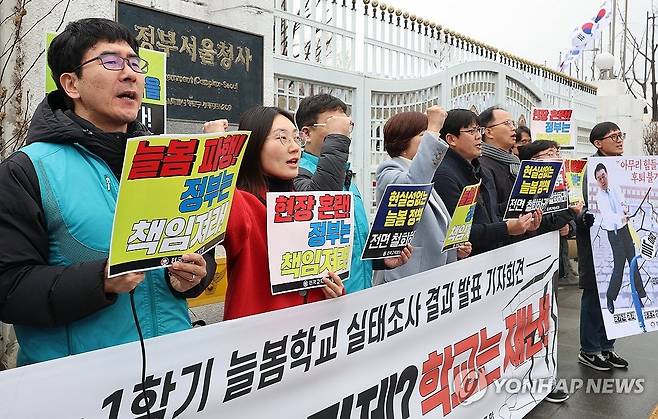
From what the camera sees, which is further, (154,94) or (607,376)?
(607,376)

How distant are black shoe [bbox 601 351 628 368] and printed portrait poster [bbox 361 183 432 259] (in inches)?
107

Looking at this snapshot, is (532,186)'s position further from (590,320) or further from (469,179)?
(590,320)

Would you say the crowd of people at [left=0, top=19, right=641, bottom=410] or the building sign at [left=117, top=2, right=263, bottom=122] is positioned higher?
the building sign at [left=117, top=2, right=263, bottom=122]

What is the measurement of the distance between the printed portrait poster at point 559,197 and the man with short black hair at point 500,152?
31 cm

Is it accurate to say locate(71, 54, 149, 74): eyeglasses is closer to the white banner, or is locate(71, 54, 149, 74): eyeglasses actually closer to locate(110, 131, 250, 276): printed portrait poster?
locate(110, 131, 250, 276): printed portrait poster

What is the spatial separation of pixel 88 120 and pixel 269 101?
2995 millimetres

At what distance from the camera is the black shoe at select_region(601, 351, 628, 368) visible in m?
4.27

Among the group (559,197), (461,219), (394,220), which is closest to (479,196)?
(559,197)

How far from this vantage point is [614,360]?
14.1 ft

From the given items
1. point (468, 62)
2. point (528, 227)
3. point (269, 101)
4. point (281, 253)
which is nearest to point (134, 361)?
point (281, 253)

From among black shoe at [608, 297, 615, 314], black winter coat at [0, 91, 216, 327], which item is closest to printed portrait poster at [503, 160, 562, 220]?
black shoe at [608, 297, 615, 314]

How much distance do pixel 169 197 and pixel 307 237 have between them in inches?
24.4

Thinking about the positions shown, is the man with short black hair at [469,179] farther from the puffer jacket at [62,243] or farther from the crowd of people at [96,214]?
the puffer jacket at [62,243]

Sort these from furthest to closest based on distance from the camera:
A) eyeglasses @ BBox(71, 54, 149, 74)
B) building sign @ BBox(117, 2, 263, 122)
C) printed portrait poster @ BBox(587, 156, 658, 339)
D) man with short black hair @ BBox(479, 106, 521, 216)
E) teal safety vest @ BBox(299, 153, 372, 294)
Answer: printed portrait poster @ BBox(587, 156, 658, 339), man with short black hair @ BBox(479, 106, 521, 216), building sign @ BBox(117, 2, 263, 122), teal safety vest @ BBox(299, 153, 372, 294), eyeglasses @ BBox(71, 54, 149, 74)
